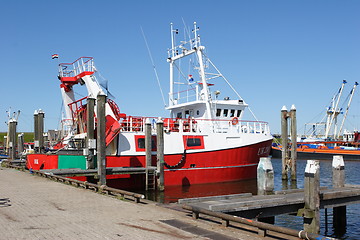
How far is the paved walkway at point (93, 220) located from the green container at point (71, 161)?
6.89 metres

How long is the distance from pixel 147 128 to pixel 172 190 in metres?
3.69

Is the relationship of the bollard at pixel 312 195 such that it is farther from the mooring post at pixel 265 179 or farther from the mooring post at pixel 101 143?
the mooring post at pixel 101 143

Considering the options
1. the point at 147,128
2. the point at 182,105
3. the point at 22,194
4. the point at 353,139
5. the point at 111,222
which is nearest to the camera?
the point at 111,222

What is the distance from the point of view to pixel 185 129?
24078mm

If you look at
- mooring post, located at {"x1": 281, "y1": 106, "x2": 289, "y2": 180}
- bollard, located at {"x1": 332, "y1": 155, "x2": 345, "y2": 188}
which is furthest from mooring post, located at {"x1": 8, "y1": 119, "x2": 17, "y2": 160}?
bollard, located at {"x1": 332, "y1": 155, "x2": 345, "y2": 188}

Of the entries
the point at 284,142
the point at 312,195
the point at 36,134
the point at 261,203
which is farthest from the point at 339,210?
the point at 36,134

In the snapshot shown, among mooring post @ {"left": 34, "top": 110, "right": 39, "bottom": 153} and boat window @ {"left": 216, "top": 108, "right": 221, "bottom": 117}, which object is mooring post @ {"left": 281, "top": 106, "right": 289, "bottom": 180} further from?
mooring post @ {"left": 34, "top": 110, "right": 39, "bottom": 153}

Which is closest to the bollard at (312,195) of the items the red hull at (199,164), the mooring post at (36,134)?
the red hull at (199,164)

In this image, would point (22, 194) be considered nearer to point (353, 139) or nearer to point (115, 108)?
point (115, 108)

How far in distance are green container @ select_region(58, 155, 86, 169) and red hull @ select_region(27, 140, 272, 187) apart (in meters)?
0.29

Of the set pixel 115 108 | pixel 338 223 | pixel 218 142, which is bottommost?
pixel 338 223

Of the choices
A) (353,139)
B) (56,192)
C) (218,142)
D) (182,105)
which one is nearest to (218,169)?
(218,142)

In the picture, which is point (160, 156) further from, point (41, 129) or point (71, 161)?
point (41, 129)

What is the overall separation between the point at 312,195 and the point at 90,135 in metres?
10.7
